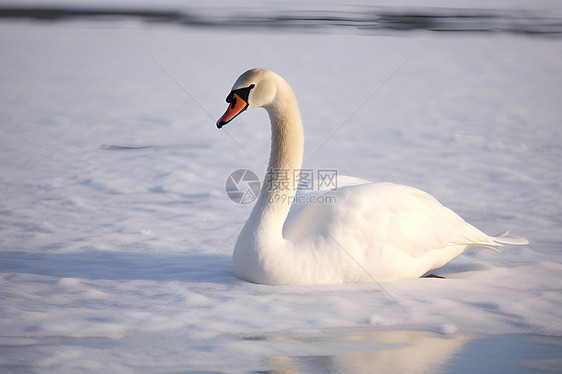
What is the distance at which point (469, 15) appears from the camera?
21156mm

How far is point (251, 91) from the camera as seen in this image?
451 centimetres

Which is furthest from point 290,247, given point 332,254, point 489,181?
point 489,181

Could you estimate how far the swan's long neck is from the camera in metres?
4.50

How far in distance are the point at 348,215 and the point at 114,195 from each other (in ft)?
9.58

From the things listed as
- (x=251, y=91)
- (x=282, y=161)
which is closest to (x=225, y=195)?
(x=282, y=161)

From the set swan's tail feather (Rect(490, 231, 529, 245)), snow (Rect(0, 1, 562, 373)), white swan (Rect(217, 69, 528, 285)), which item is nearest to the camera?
snow (Rect(0, 1, 562, 373))

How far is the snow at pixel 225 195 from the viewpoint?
379cm

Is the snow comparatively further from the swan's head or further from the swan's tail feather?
the swan's head

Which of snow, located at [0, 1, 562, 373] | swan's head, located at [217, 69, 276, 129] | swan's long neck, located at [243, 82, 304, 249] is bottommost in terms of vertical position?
snow, located at [0, 1, 562, 373]

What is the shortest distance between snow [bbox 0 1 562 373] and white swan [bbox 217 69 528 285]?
0.40ft

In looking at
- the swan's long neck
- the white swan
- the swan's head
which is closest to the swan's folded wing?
the white swan

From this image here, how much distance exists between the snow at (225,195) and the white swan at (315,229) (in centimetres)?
12

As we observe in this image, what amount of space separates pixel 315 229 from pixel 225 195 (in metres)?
2.45

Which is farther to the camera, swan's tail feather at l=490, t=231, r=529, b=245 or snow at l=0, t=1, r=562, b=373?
swan's tail feather at l=490, t=231, r=529, b=245
